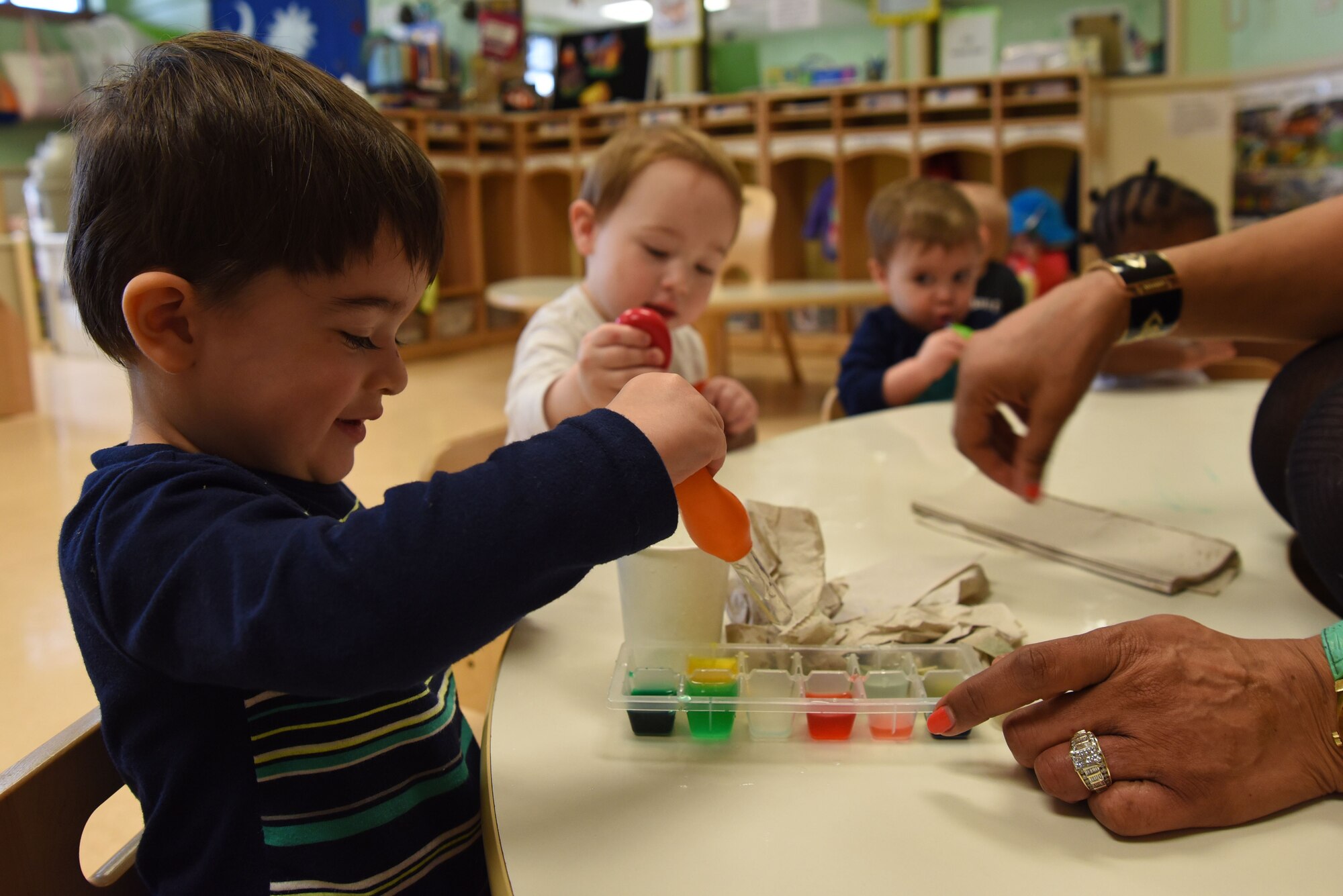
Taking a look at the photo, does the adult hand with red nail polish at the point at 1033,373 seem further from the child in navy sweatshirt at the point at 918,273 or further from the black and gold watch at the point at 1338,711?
the child in navy sweatshirt at the point at 918,273

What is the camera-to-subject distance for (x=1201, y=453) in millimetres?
1177

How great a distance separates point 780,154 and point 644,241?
3.74 m

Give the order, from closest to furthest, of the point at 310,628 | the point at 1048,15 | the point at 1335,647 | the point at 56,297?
1. the point at 310,628
2. the point at 1335,647
3. the point at 1048,15
4. the point at 56,297

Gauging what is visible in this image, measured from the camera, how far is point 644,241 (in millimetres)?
1294

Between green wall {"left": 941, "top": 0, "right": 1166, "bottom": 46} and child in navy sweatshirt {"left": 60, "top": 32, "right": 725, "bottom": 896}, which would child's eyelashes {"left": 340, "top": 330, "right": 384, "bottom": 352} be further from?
green wall {"left": 941, "top": 0, "right": 1166, "bottom": 46}

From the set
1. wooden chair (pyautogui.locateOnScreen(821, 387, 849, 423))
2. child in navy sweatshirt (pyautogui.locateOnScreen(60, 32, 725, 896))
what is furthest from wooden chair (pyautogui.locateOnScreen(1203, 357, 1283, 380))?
child in navy sweatshirt (pyautogui.locateOnScreen(60, 32, 725, 896))

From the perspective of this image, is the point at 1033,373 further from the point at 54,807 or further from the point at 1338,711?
the point at 54,807

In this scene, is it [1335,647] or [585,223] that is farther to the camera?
[585,223]

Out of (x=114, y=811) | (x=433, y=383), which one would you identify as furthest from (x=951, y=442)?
(x=433, y=383)

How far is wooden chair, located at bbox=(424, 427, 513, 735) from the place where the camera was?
1.08 m

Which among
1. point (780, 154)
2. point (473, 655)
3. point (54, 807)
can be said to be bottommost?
point (473, 655)

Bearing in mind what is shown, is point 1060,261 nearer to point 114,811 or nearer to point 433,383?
point 433,383

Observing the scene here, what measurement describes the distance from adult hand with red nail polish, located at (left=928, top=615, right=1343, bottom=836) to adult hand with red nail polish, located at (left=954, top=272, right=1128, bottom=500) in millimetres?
325

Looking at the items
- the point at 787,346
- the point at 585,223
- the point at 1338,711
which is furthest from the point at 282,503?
the point at 787,346
